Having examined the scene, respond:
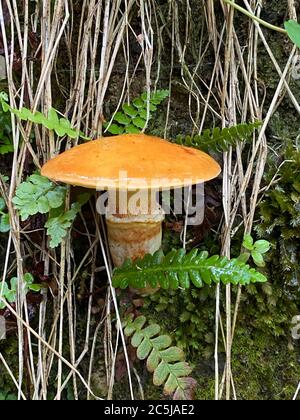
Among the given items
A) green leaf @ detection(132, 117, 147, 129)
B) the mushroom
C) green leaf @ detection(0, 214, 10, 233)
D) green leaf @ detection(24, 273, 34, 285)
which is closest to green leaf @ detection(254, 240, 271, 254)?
the mushroom

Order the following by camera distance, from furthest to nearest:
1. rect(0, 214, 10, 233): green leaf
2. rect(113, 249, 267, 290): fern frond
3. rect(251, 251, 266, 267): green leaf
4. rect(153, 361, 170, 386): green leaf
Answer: rect(0, 214, 10, 233): green leaf < rect(251, 251, 266, 267): green leaf < rect(153, 361, 170, 386): green leaf < rect(113, 249, 267, 290): fern frond

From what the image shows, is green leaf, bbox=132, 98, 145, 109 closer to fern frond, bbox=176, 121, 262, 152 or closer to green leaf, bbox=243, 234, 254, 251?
fern frond, bbox=176, 121, 262, 152

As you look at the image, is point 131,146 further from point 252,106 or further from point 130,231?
point 252,106

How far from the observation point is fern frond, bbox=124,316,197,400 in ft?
5.86

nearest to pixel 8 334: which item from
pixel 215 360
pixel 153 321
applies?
pixel 153 321

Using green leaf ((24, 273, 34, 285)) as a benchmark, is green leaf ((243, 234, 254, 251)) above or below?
above

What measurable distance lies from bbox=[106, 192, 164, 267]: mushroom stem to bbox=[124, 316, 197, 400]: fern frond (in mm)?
335

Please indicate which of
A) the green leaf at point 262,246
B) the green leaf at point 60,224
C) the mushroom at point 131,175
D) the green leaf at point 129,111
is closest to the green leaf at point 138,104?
the green leaf at point 129,111

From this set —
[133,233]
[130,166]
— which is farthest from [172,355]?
[130,166]

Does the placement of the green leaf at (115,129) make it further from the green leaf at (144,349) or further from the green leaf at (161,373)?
the green leaf at (161,373)

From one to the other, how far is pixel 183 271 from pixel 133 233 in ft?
1.02

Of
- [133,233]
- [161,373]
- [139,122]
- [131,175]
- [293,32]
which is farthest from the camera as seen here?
[139,122]

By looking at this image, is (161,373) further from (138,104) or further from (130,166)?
(138,104)

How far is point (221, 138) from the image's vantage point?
1.94 metres
